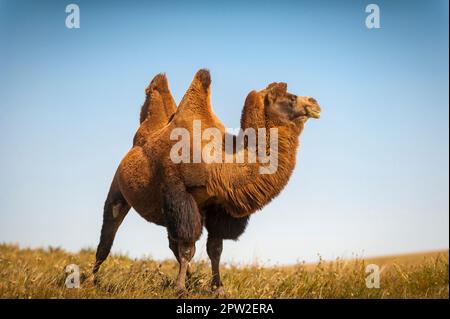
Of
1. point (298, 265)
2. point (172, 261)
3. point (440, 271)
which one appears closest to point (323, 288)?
point (298, 265)

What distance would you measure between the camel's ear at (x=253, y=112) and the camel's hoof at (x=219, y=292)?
6.13 ft

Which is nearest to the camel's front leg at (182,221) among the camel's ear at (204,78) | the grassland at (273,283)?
the grassland at (273,283)

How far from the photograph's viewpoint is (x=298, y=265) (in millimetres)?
8406

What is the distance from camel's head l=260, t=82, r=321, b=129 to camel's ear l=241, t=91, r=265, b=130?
80 mm

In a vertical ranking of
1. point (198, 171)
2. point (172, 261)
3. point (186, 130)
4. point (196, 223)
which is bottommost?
point (172, 261)

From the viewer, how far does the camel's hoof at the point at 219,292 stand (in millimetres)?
6934

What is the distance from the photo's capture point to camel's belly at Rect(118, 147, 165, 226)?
7348mm

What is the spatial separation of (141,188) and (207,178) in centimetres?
102

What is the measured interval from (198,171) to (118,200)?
1775mm

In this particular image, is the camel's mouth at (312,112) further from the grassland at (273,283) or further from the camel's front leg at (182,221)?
the grassland at (273,283)

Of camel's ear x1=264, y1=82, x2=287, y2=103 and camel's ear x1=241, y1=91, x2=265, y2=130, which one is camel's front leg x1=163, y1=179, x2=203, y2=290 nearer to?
camel's ear x1=241, y1=91, x2=265, y2=130

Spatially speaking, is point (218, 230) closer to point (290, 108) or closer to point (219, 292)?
point (219, 292)

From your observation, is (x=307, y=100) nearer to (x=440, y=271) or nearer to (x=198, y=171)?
(x=198, y=171)
